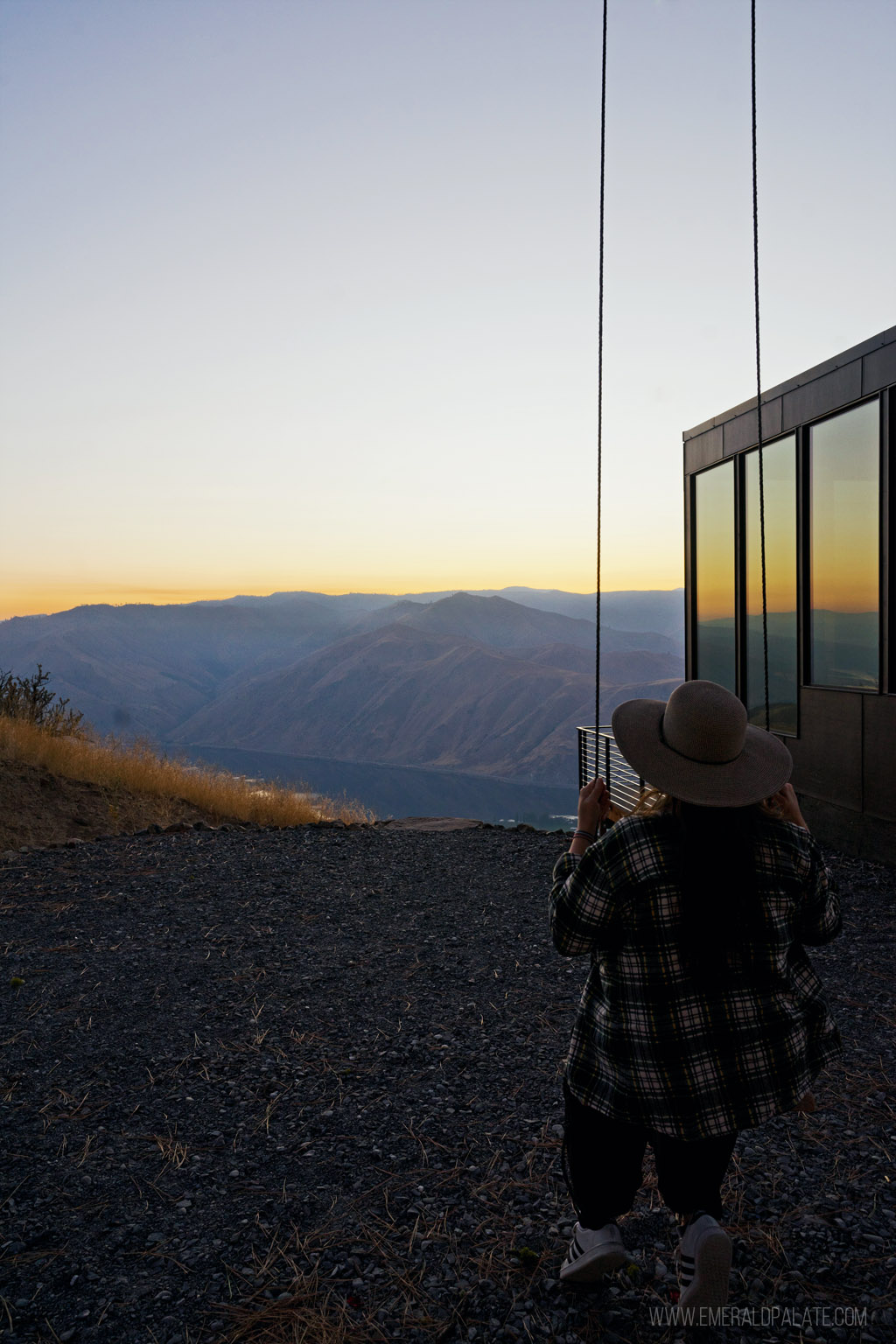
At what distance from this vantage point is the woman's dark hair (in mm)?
1617

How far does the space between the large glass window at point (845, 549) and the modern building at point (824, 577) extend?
0.01 metres

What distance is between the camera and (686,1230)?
179cm

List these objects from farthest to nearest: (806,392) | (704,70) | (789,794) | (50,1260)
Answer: (806,392), (704,70), (50,1260), (789,794)

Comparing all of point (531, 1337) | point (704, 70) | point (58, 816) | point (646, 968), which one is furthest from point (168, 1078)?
point (58, 816)

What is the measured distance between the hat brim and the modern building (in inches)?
232

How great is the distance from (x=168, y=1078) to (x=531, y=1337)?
1.84 meters

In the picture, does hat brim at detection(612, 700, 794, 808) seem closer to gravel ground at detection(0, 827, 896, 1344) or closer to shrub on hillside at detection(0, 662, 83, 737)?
gravel ground at detection(0, 827, 896, 1344)

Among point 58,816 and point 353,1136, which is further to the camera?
point 58,816

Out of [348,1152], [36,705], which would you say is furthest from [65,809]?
[348,1152]

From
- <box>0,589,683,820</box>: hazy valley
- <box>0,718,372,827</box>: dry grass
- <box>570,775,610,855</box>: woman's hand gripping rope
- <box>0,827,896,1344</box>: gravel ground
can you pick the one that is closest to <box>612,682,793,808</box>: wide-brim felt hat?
<box>570,775,610,855</box>: woman's hand gripping rope

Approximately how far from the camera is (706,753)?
1699 millimetres

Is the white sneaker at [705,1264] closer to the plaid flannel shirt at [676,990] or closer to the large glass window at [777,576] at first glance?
the plaid flannel shirt at [676,990]

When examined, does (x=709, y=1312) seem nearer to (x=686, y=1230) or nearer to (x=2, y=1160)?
(x=686, y=1230)

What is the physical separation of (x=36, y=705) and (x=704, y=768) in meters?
12.6
